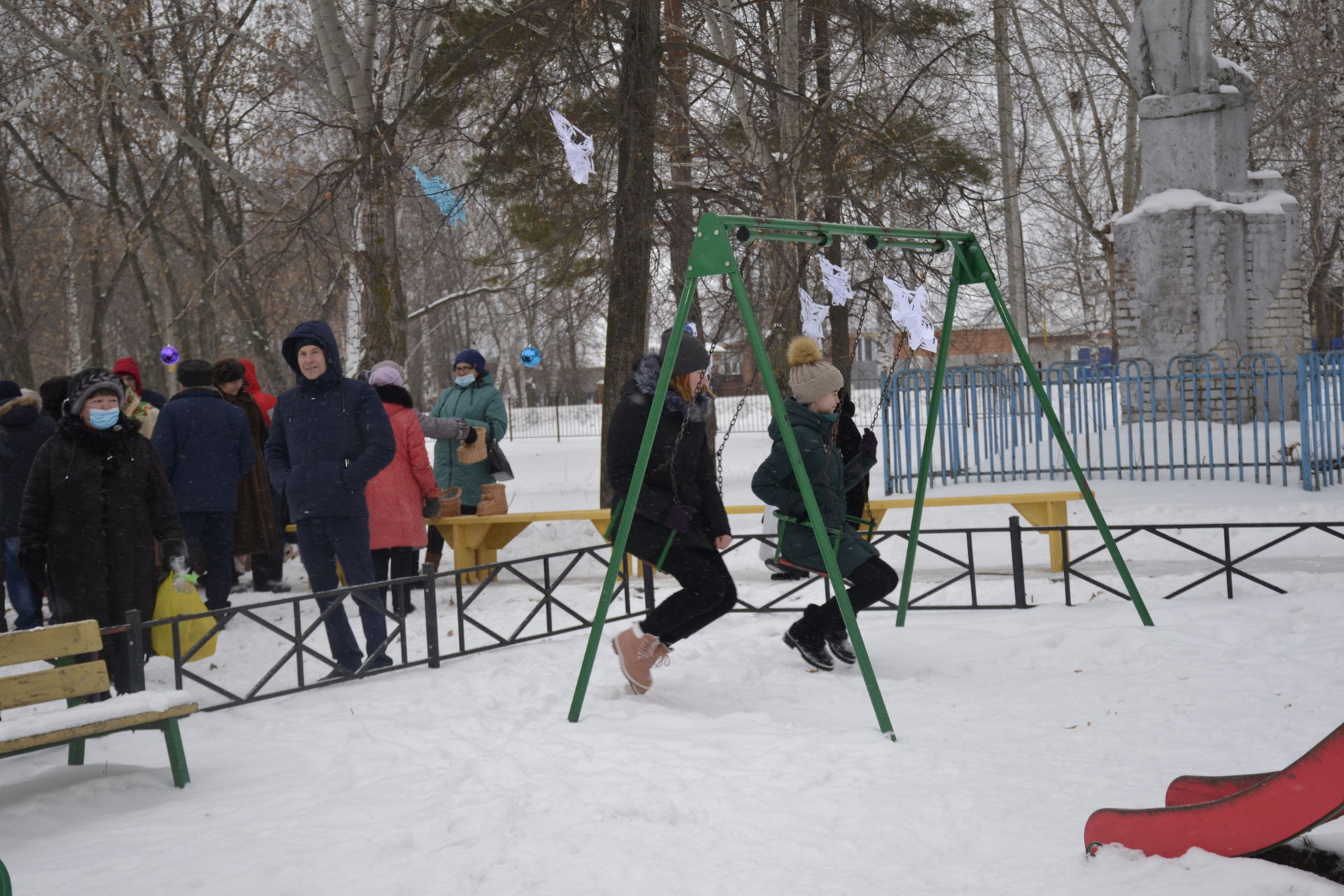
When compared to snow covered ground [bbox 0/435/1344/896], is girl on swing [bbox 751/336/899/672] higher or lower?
higher

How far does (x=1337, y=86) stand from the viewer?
12.1 meters

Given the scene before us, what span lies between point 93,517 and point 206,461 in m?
1.96

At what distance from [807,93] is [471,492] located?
20.0 ft

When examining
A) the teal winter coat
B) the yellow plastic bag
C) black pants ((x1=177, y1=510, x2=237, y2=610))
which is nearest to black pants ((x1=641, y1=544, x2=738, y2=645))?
the yellow plastic bag

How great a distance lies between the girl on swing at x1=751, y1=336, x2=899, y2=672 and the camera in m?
6.02

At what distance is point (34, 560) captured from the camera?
618 cm

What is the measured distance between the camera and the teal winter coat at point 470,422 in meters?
10.1

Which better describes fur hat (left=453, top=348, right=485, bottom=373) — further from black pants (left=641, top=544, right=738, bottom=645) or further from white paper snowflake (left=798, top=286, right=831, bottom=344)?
black pants (left=641, top=544, right=738, bottom=645)

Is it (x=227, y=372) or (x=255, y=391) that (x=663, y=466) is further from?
(x=255, y=391)

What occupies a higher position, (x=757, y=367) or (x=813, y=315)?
(x=813, y=315)

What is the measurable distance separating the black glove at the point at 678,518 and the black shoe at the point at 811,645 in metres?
1.07

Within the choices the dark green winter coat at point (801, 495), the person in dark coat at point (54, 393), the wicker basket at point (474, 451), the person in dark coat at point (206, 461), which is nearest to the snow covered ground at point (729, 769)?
the dark green winter coat at point (801, 495)

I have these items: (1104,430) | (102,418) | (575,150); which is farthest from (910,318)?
(1104,430)

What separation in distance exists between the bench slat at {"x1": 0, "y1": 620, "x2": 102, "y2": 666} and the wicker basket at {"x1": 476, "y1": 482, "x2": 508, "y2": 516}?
5071 mm
